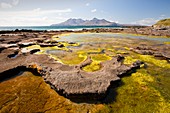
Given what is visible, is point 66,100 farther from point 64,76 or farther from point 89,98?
point 64,76

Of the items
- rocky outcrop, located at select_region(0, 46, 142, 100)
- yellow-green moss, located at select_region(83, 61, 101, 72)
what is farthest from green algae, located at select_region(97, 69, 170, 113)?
yellow-green moss, located at select_region(83, 61, 101, 72)

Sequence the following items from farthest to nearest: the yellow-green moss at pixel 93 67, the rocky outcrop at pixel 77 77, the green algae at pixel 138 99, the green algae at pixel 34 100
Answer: the yellow-green moss at pixel 93 67
the rocky outcrop at pixel 77 77
the green algae at pixel 138 99
the green algae at pixel 34 100

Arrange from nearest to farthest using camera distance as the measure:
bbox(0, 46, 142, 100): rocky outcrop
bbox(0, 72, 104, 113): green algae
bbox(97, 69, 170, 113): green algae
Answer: bbox(0, 72, 104, 113): green algae, bbox(97, 69, 170, 113): green algae, bbox(0, 46, 142, 100): rocky outcrop

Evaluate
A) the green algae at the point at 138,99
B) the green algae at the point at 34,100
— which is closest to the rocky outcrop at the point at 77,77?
the green algae at the point at 34,100

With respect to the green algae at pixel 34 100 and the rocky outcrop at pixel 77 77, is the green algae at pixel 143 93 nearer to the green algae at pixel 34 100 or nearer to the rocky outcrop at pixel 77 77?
the rocky outcrop at pixel 77 77

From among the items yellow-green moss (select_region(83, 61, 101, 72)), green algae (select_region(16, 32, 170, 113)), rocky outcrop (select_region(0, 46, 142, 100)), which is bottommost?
green algae (select_region(16, 32, 170, 113))

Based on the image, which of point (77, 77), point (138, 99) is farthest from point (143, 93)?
point (77, 77)

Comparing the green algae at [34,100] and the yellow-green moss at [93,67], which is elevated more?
the green algae at [34,100]

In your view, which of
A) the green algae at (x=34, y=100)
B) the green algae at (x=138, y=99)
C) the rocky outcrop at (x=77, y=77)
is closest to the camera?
the green algae at (x=34, y=100)

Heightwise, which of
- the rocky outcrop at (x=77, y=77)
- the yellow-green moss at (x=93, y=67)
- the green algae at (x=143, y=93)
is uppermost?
the rocky outcrop at (x=77, y=77)

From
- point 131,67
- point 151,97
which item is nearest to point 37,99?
point 151,97

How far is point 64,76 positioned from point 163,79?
29.3ft

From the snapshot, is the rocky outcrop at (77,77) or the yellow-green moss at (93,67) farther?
the yellow-green moss at (93,67)

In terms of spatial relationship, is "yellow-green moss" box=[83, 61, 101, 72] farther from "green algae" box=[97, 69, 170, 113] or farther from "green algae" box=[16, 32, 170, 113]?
"green algae" box=[97, 69, 170, 113]
